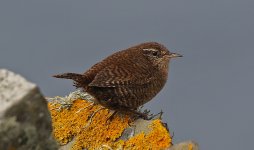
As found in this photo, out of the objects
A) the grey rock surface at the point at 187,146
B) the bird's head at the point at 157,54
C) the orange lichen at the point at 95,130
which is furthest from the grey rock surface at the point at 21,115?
the bird's head at the point at 157,54

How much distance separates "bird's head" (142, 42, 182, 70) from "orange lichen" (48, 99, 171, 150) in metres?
1.03

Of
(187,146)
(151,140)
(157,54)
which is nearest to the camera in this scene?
(187,146)

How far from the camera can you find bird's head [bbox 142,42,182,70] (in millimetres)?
7793

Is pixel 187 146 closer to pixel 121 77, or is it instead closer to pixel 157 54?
pixel 121 77

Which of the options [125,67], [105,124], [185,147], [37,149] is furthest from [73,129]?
[37,149]

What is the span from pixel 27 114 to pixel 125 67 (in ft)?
13.8

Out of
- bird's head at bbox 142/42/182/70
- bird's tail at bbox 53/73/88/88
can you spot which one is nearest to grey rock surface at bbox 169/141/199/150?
bird's tail at bbox 53/73/88/88

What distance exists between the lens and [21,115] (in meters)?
2.83

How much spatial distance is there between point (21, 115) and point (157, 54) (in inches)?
203

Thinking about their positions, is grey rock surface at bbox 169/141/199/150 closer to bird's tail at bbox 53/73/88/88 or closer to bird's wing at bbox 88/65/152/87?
bird's wing at bbox 88/65/152/87

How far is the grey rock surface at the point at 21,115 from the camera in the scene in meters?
2.75

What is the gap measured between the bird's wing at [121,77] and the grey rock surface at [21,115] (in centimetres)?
362

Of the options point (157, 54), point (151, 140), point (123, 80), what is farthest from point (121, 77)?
point (157, 54)

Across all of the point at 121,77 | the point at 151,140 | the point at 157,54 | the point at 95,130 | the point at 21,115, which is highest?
the point at 21,115
